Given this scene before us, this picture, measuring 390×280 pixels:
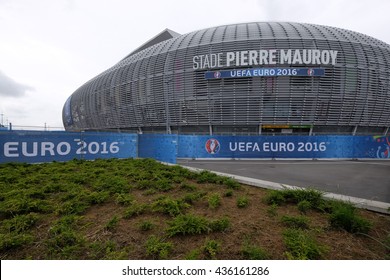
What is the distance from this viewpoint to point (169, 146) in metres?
14.1

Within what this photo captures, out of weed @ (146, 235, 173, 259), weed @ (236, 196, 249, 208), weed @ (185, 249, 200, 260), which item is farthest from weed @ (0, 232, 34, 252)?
weed @ (236, 196, 249, 208)

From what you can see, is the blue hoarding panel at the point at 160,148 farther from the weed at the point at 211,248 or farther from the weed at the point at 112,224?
the weed at the point at 211,248

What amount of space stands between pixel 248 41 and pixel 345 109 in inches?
719

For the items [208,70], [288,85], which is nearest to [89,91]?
[208,70]

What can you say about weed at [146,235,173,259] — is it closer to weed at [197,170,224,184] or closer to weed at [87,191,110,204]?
weed at [87,191,110,204]

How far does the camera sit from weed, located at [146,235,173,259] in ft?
8.57

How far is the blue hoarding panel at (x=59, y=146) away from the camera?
8.91 meters

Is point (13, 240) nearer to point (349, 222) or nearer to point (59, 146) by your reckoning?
point (349, 222)

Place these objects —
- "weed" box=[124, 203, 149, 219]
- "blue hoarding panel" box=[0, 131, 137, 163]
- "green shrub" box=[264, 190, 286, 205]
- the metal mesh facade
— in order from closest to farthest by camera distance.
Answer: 1. "weed" box=[124, 203, 149, 219]
2. "green shrub" box=[264, 190, 286, 205]
3. "blue hoarding panel" box=[0, 131, 137, 163]
4. the metal mesh facade

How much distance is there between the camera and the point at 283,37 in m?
29.8

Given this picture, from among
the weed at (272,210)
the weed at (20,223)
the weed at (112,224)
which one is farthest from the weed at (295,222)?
the weed at (20,223)

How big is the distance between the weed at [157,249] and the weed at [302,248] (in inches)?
63.4

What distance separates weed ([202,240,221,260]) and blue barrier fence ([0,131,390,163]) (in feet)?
33.7

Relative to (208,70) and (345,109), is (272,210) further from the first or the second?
(345,109)
